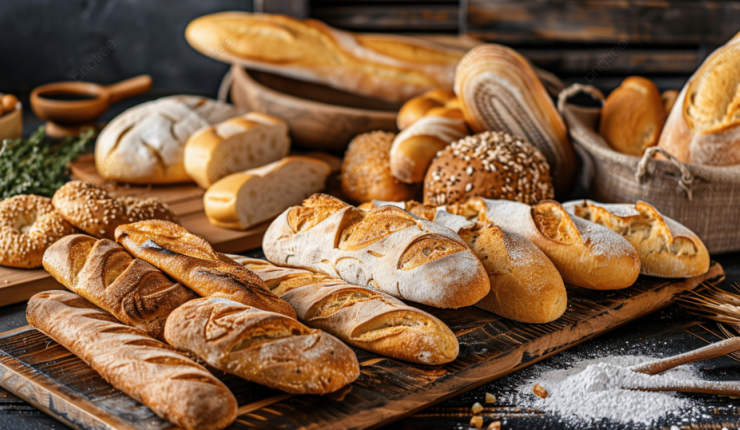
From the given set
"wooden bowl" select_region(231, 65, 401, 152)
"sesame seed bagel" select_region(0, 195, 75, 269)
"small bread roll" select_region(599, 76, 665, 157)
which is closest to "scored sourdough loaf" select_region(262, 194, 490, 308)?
"sesame seed bagel" select_region(0, 195, 75, 269)

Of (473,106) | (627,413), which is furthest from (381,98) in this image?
(627,413)

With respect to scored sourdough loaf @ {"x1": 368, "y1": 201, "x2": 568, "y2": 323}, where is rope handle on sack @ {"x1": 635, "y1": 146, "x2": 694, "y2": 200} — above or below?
above

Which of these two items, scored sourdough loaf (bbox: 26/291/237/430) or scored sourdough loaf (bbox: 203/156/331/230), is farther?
scored sourdough loaf (bbox: 203/156/331/230)

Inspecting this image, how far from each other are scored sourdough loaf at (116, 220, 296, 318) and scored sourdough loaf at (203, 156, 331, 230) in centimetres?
50

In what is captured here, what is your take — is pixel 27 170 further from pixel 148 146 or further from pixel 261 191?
pixel 261 191

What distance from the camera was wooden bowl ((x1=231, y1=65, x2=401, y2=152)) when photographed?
9.11 feet

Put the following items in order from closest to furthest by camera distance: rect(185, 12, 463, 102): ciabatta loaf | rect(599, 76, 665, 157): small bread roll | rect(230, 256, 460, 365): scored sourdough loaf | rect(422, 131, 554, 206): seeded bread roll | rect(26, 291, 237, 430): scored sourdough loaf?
rect(26, 291, 237, 430): scored sourdough loaf, rect(230, 256, 460, 365): scored sourdough loaf, rect(422, 131, 554, 206): seeded bread roll, rect(599, 76, 665, 157): small bread roll, rect(185, 12, 463, 102): ciabatta loaf

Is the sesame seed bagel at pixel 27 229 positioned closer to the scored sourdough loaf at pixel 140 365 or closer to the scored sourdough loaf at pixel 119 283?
the scored sourdough loaf at pixel 119 283

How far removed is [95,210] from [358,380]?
1.12 metres

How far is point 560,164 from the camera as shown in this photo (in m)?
A: 2.55

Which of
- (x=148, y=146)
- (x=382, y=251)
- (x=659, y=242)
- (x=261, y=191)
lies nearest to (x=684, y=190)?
(x=659, y=242)

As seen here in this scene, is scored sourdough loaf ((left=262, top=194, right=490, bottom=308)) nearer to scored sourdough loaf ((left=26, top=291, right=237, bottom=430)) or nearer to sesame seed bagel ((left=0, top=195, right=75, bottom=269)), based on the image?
scored sourdough loaf ((left=26, top=291, right=237, bottom=430))

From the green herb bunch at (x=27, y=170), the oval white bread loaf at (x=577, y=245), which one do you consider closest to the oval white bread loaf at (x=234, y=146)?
the green herb bunch at (x=27, y=170)

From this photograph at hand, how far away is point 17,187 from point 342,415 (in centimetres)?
168
